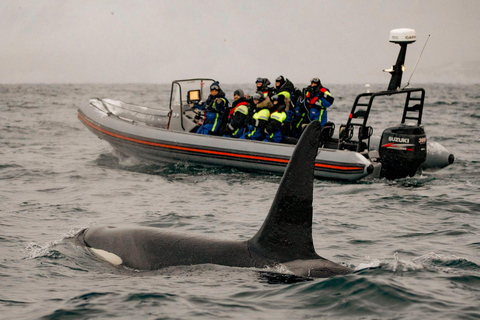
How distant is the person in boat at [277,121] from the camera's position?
13.6 meters

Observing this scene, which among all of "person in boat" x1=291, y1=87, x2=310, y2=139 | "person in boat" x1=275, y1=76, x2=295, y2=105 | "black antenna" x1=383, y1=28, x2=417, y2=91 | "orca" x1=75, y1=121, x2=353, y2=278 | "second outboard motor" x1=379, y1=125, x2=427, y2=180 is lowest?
"orca" x1=75, y1=121, x2=353, y2=278

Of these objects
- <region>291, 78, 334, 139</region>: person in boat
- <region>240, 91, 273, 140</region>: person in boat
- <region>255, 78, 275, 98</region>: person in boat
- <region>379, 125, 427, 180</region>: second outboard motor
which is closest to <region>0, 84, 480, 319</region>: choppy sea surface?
<region>379, 125, 427, 180</region>: second outboard motor

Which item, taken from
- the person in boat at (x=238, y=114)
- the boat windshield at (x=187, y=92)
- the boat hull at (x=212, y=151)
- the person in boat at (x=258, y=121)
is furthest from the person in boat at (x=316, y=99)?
the boat windshield at (x=187, y=92)

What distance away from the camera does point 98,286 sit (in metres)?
6.02

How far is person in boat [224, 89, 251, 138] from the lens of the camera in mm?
14094

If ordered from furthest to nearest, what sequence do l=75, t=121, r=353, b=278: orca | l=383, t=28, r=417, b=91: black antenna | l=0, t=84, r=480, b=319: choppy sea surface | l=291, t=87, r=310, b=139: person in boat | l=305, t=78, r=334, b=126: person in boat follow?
l=291, t=87, r=310, b=139: person in boat
l=305, t=78, r=334, b=126: person in boat
l=383, t=28, r=417, b=91: black antenna
l=75, t=121, r=353, b=278: orca
l=0, t=84, r=480, b=319: choppy sea surface

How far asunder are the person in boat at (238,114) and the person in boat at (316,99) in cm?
143

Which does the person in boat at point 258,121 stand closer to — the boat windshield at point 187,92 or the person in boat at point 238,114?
the person in boat at point 238,114

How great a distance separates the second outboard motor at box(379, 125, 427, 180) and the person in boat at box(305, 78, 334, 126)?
1.87m

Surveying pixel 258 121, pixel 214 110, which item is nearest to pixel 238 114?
pixel 258 121

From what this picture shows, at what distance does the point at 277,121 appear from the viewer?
13578mm

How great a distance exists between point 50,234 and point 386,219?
503 cm

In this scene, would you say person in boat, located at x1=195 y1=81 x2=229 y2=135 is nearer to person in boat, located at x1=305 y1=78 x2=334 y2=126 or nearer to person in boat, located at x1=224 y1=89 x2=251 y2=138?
person in boat, located at x1=224 y1=89 x2=251 y2=138

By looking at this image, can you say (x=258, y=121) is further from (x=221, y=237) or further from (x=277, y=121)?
(x=221, y=237)
